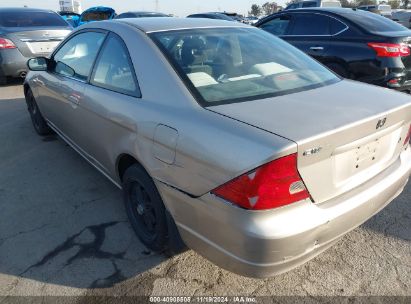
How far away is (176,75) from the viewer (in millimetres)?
2213

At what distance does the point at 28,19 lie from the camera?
8117 millimetres

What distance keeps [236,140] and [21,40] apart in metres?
7.33

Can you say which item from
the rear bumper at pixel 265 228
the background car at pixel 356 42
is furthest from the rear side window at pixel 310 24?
the rear bumper at pixel 265 228

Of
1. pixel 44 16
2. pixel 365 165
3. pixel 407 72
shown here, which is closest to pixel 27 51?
pixel 44 16

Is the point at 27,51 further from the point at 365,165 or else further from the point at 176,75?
the point at 365,165

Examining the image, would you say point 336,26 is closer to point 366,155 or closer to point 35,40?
point 366,155

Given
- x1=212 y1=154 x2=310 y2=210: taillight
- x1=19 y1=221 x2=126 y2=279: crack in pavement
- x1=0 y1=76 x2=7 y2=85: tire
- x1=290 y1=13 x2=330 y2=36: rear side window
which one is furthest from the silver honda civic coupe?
x1=0 y1=76 x2=7 y2=85: tire

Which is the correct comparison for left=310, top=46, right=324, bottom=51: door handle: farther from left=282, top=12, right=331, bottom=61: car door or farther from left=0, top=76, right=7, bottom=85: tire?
left=0, top=76, right=7, bottom=85: tire

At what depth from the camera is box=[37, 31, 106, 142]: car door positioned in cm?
318

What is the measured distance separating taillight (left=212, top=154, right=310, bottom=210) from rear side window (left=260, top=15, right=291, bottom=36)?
5250 mm

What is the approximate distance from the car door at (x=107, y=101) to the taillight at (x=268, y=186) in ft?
3.33

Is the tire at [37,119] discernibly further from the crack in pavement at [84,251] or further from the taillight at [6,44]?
the taillight at [6,44]

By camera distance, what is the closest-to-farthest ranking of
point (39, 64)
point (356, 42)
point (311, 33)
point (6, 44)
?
point (39, 64) < point (356, 42) < point (311, 33) < point (6, 44)

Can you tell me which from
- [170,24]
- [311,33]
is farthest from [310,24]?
[170,24]
